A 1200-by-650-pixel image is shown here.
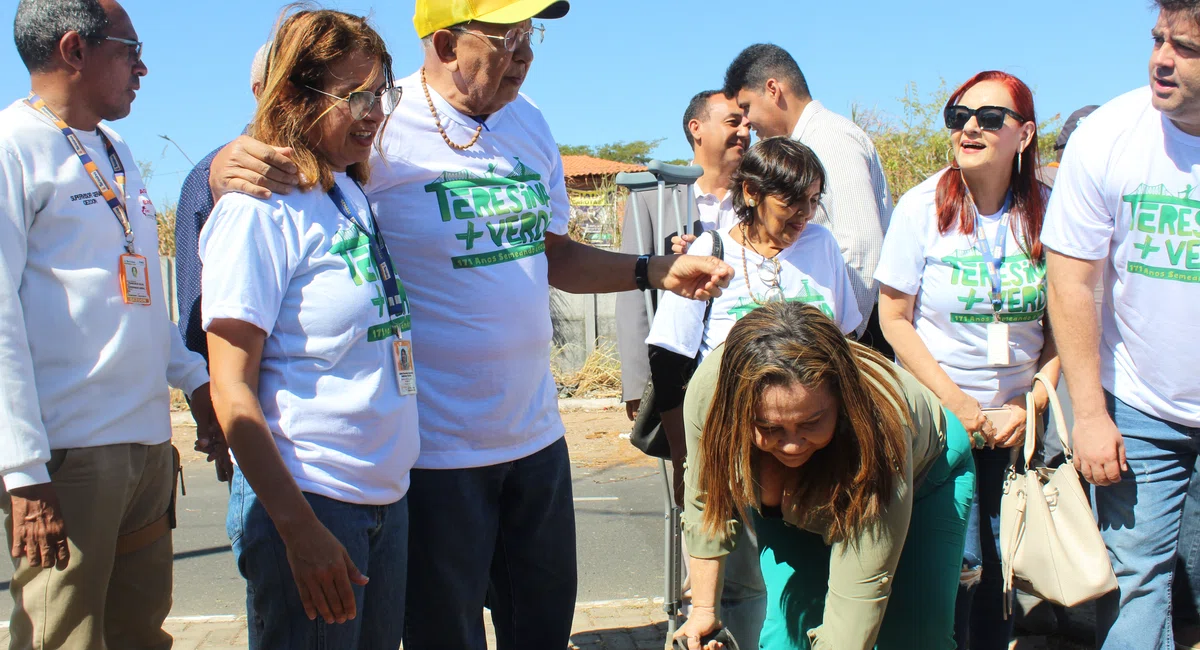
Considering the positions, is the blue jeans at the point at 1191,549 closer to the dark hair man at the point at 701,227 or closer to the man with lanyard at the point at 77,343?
the dark hair man at the point at 701,227

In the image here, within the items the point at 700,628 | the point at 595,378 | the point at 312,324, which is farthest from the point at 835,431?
the point at 595,378

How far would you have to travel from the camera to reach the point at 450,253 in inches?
93.0

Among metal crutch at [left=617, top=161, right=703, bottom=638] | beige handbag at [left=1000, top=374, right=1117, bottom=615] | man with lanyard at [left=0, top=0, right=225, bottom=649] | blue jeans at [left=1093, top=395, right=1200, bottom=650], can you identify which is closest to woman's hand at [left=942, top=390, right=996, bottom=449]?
beige handbag at [left=1000, top=374, right=1117, bottom=615]

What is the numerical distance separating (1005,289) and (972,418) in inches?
16.7

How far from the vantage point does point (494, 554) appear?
2.63 metres

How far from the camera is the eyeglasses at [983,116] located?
10.6 feet

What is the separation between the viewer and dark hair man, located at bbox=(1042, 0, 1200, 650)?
269 cm

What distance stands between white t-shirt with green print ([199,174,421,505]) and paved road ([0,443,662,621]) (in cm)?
265

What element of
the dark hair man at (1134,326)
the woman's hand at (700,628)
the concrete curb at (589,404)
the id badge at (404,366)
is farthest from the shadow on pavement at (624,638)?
the concrete curb at (589,404)

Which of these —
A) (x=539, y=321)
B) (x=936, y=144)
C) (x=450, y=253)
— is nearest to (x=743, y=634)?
(x=539, y=321)

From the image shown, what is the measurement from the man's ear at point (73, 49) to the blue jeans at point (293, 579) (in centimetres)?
128

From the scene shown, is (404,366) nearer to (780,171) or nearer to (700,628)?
(700,628)

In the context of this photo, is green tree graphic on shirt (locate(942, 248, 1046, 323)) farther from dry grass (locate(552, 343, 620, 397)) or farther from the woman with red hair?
dry grass (locate(552, 343, 620, 397))

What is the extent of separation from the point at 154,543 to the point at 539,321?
1.25 m
